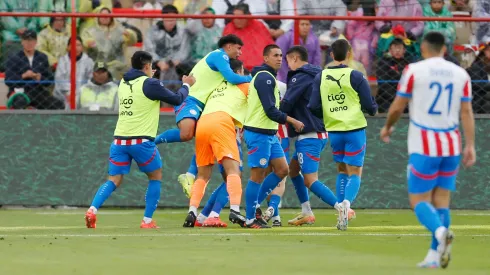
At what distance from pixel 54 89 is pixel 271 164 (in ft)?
18.7

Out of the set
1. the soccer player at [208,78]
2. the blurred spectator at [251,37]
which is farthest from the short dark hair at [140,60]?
the blurred spectator at [251,37]

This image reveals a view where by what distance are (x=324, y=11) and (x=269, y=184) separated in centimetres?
547

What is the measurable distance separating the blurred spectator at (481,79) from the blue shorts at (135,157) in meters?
6.57

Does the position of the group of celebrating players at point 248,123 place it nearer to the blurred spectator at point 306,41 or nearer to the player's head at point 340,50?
the player's head at point 340,50

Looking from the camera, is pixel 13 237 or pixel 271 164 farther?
pixel 271 164

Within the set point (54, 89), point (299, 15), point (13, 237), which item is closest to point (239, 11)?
point (299, 15)

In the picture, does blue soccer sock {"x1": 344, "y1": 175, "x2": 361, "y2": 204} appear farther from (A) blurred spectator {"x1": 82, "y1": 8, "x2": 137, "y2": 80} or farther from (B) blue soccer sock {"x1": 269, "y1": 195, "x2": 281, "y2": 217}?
(A) blurred spectator {"x1": 82, "y1": 8, "x2": 137, "y2": 80}

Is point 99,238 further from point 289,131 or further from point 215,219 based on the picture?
point 289,131

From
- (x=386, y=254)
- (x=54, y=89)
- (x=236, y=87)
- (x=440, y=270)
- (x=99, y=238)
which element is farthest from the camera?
(x=54, y=89)

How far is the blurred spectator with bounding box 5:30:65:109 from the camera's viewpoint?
18.9 m

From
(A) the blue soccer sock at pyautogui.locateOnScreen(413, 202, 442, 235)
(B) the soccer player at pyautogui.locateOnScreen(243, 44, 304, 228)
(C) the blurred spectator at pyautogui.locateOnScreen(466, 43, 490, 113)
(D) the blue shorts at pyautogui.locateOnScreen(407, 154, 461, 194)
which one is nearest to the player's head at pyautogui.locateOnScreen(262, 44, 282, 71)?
(B) the soccer player at pyautogui.locateOnScreen(243, 44, 304, 228)

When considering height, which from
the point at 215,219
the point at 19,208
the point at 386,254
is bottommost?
the point at 19,208

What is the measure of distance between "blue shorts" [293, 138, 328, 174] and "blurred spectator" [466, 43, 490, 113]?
4.74 meters

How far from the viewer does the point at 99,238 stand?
1250 cm
